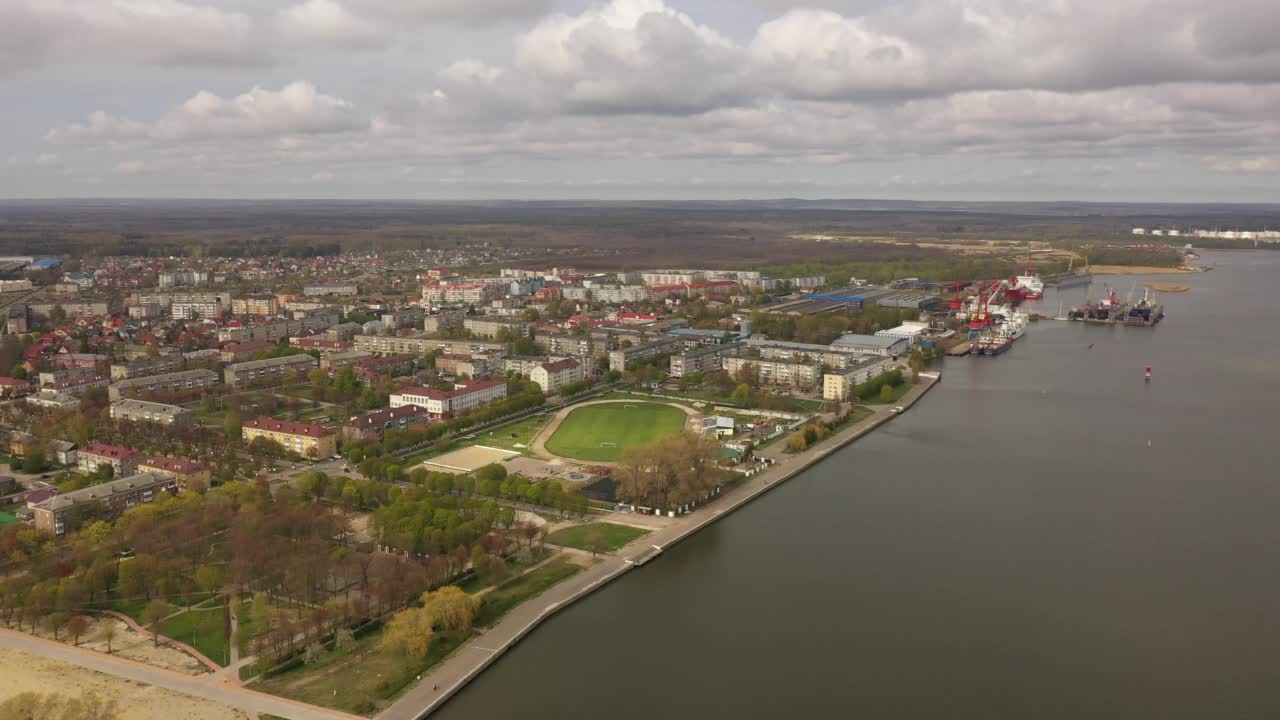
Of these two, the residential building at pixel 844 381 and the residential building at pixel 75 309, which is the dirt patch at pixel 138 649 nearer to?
the residential building at pixel 844 381

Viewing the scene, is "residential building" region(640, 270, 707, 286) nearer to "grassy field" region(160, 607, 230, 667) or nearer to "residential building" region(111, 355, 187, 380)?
"residential building" region(111, 355, 187, 380)

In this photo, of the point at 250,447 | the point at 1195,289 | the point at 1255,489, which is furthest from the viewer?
the point at 1195,289

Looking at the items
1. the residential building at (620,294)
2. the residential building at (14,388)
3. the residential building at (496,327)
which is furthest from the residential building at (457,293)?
the residential building at (14,388)

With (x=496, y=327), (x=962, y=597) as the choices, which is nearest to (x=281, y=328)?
(x=496, y=327)

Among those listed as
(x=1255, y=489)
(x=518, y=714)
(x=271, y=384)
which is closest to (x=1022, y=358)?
(x=1255, y=489)

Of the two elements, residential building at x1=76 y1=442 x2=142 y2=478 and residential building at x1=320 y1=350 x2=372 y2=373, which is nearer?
residential building at x1=76 y1=442 x2=142 y2=478

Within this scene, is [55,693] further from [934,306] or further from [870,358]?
[934,306]

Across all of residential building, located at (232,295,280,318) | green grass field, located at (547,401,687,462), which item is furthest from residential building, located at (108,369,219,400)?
residential building, located at (232,295,280,318)
